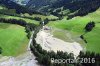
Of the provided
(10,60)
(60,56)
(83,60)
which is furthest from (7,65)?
(83,60)

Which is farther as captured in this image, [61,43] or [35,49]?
[61,43]

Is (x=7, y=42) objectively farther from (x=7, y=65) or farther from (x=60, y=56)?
(x=60, y=56)

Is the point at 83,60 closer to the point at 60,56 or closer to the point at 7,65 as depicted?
the point at 60,56

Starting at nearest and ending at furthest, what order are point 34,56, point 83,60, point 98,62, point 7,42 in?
1. point 98,62
2. point 83,60
3. point 34,56
4. point 7,42

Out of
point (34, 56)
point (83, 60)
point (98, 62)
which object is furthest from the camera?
point (34, 56)

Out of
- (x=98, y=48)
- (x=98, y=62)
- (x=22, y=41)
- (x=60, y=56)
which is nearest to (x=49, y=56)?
(x=60, y=56)

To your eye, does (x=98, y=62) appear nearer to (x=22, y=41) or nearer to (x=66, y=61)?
(x=66, y=61)

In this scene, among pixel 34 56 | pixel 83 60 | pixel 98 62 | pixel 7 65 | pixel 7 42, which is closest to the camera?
pixel 98 62

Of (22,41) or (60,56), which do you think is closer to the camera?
(60,56)
